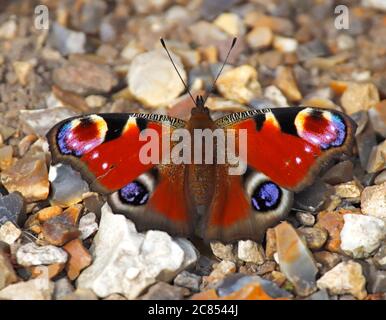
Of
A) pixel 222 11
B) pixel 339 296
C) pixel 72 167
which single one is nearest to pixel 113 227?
pixel 72 167

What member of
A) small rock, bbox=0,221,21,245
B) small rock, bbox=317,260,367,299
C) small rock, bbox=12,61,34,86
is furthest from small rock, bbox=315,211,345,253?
small rock, bbox=12,61,34,86

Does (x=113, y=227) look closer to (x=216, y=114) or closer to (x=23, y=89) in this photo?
(x=216, y=114)

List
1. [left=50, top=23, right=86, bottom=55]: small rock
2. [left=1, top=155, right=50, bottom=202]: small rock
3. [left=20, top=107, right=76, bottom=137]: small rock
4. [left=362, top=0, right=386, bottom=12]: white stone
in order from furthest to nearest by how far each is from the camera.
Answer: [left=362, top=0, right=386, bottom=12]: white stone, [left=50, top=23, right=86, bottom=55]: small rock, [left=20, top=107, right=76, bottom=137]: small rock, [left=1, top=155, right=50, bottom=202]: small rock

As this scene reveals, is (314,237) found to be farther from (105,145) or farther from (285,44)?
(285,44)

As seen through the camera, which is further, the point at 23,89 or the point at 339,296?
the point at 23,89

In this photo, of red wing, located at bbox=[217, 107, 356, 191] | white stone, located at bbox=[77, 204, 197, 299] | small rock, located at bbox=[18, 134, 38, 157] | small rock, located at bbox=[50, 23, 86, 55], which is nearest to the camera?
white stone, located at bbox=[77, 204, 197, 299]

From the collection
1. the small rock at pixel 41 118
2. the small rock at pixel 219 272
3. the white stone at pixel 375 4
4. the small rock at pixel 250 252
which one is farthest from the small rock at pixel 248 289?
the white stone at pixel 375 4

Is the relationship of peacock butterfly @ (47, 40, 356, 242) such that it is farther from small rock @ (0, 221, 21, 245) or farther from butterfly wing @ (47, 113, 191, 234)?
small rock @ (0, 221, 21, 245)

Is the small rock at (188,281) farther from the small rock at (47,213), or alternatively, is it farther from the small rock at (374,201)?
the small rock at (374,201)

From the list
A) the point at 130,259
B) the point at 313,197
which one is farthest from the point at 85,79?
the point at 313,197
